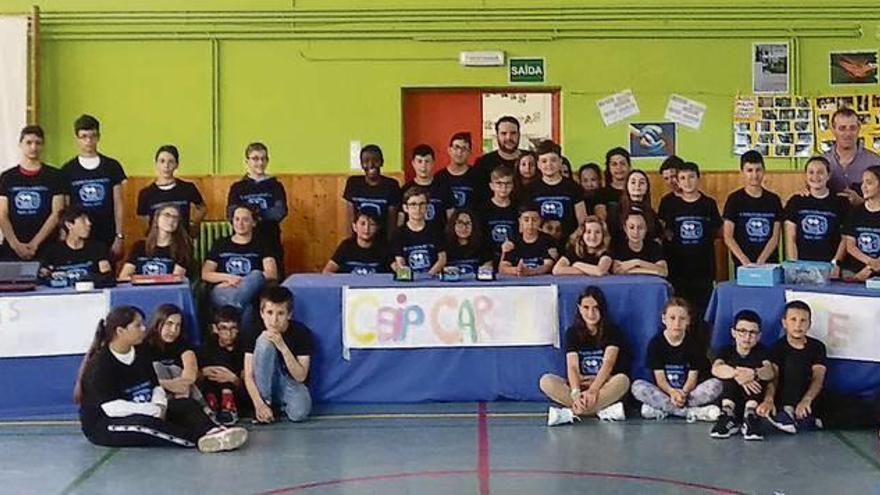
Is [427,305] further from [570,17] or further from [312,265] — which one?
[570,17]

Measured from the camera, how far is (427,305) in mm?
7188

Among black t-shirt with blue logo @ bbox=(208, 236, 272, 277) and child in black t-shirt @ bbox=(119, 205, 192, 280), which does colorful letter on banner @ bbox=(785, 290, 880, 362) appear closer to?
black t-shirt with blue logo @ bbox=(208, 236, 272, 277)

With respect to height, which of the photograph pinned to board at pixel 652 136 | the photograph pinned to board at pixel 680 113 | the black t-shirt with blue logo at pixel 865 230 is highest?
the photograph pinned to board at pixel 680 113

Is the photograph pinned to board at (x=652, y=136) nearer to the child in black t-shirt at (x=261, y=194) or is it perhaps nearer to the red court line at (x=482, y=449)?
the child in black t-shirt at (x=261, y=194)

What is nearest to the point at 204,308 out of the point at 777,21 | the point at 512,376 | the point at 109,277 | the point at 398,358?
the point at 109,277

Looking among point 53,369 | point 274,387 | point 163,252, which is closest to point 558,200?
point 274,387

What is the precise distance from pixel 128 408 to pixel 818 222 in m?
4.70

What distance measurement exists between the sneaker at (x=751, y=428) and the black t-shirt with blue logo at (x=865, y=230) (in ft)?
5.61

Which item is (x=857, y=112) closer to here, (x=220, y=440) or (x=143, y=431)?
(x=220, y=440)

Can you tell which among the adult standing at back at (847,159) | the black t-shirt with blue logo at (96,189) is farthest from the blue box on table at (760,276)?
the black t-shirt with blue logo at (96,189)

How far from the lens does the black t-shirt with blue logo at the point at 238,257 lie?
772 cm

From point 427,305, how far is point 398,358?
0.42 meters

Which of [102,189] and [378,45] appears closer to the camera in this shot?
[102,189]

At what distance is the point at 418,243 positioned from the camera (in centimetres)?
782
